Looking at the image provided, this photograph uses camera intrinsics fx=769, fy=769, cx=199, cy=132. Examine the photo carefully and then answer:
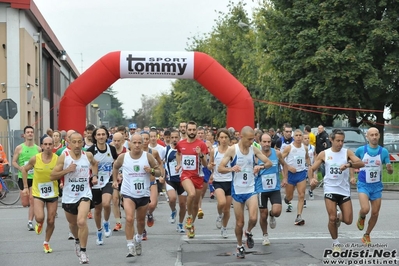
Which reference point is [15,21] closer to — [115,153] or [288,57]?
[288,57]

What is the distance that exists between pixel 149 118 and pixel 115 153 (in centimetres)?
16352

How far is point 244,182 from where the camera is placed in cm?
1119

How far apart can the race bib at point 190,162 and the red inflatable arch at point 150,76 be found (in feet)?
35.0

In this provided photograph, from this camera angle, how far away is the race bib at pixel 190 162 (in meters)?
13.5

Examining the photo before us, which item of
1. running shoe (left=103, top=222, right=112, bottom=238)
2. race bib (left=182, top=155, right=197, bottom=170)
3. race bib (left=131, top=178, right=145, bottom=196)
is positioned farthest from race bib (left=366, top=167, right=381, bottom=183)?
running shoe (left=103, top=222, right=112, bottom=238)

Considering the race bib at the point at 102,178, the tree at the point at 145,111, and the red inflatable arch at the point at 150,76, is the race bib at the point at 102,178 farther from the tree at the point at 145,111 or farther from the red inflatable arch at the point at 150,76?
the tree at the point at 145,111

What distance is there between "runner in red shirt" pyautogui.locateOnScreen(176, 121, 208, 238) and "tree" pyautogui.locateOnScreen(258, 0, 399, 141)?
19.1 meters

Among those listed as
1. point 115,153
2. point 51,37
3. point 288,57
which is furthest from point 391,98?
point 115,153

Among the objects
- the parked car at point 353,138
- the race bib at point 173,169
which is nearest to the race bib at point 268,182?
the race bib at point 173,169

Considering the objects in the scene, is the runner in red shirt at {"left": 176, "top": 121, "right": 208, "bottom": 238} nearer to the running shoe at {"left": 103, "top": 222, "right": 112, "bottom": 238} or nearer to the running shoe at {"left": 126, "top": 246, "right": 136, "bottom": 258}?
the running shoe at {"left": 103, "top": 222, "right": 112, "bottom": 238}

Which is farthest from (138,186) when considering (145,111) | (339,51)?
(145,111)

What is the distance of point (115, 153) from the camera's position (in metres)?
12.8

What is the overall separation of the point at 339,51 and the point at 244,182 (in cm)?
2244

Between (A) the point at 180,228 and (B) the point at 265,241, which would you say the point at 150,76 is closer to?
(A) the point at 180,228
